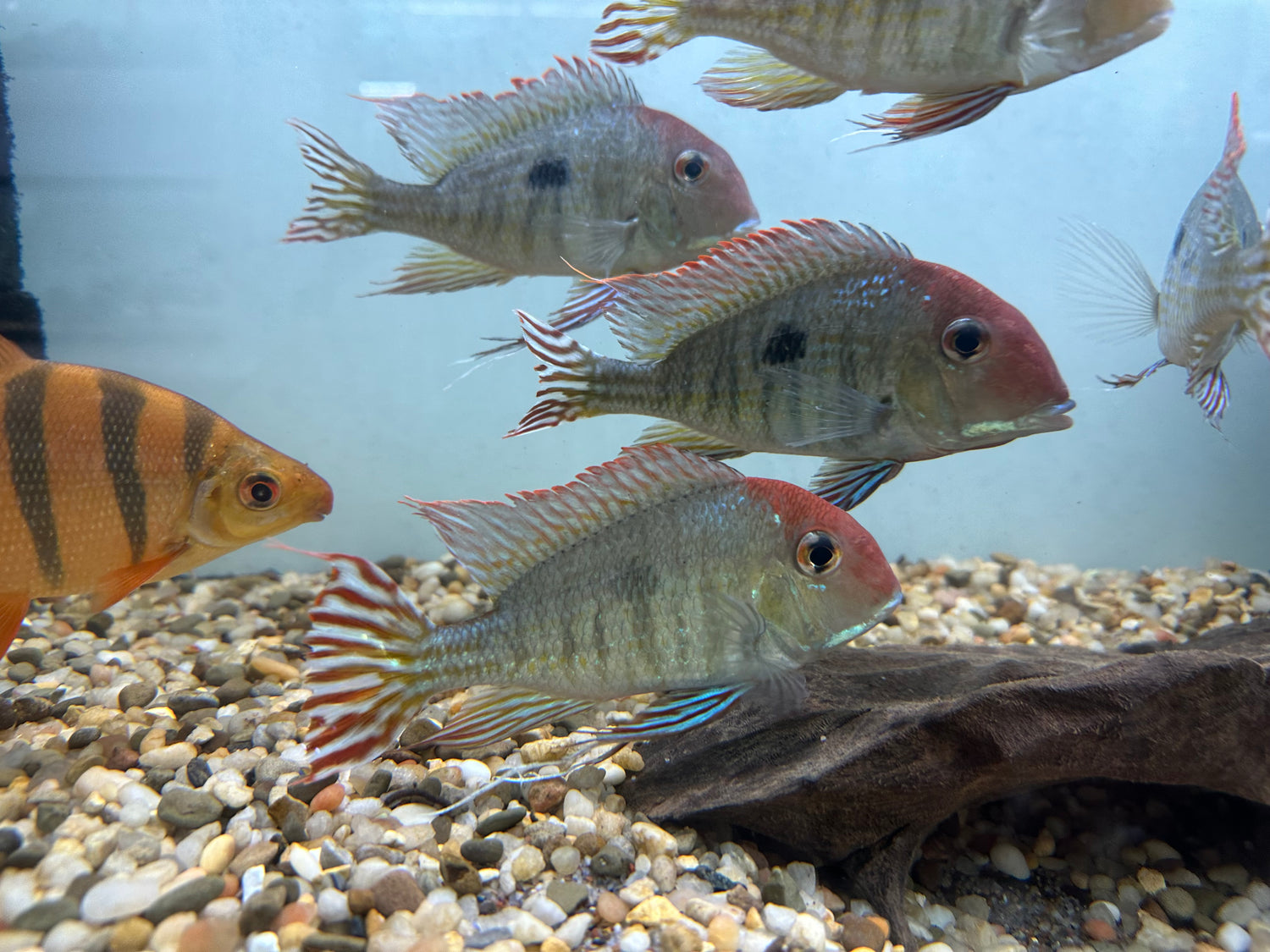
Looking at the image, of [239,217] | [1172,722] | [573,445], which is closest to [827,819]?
[1172,722]

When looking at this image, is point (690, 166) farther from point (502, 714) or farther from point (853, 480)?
point (502, 714)

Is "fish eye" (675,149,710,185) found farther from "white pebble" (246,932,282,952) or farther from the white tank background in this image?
"white pebble" (246,932,282,952)

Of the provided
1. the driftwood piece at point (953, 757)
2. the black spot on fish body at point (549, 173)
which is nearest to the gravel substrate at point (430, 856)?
the driftwood piece at point (953, 757)

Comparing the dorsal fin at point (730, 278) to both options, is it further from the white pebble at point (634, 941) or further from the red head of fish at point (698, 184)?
the white pebble at point (634, 941)

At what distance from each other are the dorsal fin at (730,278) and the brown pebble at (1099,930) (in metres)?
1.82

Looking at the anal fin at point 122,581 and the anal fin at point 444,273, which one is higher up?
the anal fin at point 444,273

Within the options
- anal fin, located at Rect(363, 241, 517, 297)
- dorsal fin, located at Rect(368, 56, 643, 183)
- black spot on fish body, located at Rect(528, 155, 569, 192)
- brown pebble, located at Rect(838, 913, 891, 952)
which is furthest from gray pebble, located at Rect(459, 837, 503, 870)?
dorsal fin, located at Rect(368, 56, 643, 183)

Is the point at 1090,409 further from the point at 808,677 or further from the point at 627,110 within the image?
the point at 627,110

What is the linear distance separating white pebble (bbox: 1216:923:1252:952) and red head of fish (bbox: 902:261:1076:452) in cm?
144

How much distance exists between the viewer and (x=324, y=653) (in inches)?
63.3

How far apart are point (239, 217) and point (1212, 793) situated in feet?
15.8

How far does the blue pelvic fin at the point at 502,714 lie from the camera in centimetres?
168

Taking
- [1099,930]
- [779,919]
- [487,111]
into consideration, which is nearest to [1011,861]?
[1099,930]

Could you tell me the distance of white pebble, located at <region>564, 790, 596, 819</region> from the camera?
1930 millimetres
